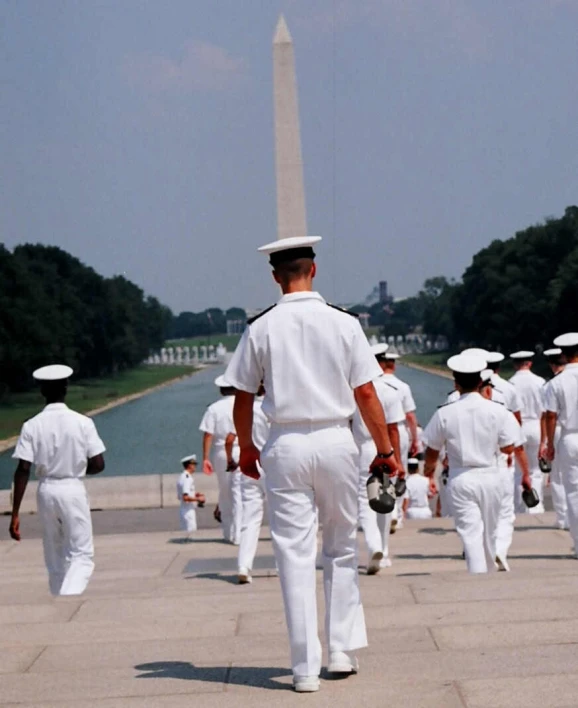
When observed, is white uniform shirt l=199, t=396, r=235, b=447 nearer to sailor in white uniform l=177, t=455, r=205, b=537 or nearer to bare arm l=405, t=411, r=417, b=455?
bare arm l=405, t=411, r=417, b=455

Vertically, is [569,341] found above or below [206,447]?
above

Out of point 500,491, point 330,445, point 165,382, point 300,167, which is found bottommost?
point 165,382

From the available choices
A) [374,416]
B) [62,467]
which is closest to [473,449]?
[62,467]

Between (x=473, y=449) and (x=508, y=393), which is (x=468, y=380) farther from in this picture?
(x=508, y=393)

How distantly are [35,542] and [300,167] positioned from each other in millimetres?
13480

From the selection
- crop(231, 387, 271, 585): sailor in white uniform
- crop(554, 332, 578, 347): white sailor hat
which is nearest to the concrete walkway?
crop(231, 387, 271, 585): sailor in white uniform

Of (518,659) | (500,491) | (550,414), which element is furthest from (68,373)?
(518,659)

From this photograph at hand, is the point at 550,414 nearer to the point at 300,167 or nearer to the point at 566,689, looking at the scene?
the point at 566,689

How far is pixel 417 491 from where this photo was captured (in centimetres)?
1681

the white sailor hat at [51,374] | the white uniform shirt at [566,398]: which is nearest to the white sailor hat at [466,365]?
the white uniform shirt at [566,398]

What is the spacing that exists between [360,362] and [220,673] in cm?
130

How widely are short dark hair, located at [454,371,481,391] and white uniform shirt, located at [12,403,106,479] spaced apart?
2.26 m

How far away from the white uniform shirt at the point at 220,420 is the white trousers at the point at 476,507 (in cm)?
399

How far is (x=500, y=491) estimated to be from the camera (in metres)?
9.60
